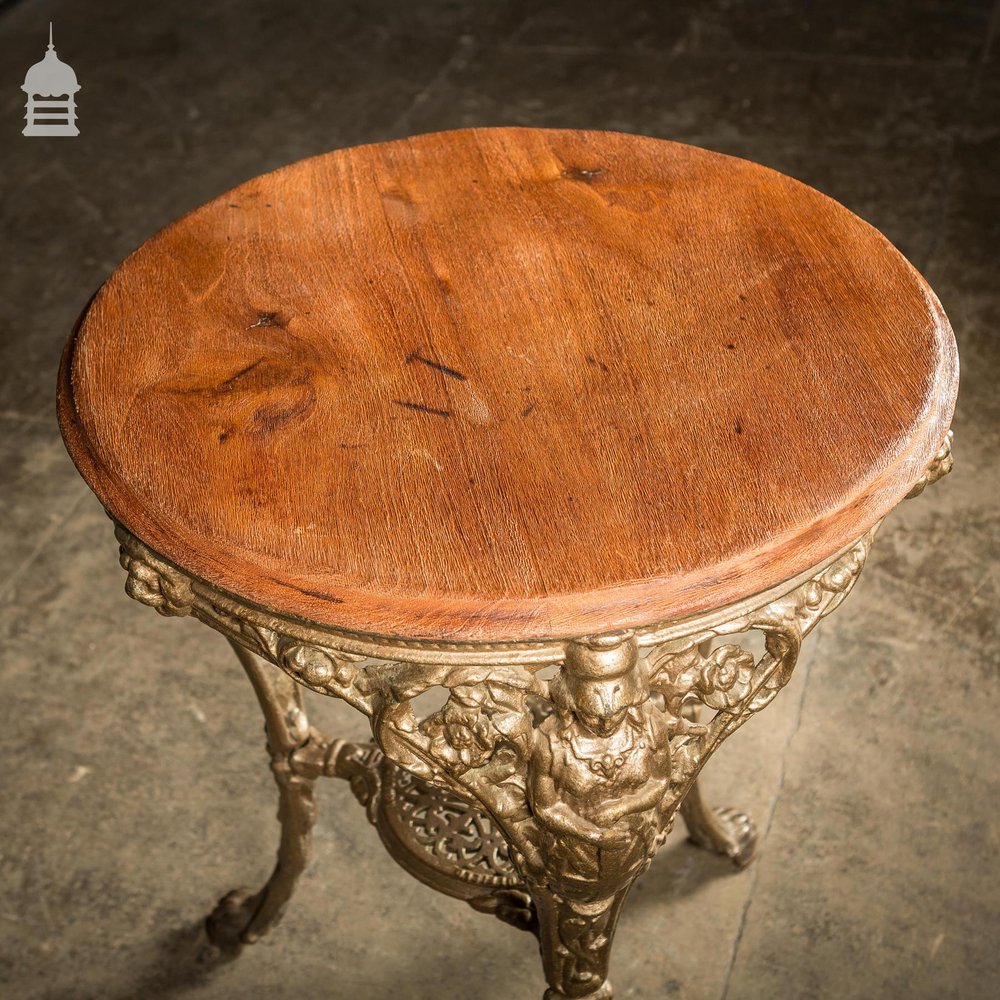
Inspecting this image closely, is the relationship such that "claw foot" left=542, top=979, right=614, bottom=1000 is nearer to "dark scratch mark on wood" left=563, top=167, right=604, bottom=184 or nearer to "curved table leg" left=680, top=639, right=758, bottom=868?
"curved table leg" left=680, top=639, right=758, bottom=868

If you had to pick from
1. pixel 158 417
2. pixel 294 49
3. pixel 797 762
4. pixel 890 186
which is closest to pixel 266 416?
pixel 158 417

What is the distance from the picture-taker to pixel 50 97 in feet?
13.2

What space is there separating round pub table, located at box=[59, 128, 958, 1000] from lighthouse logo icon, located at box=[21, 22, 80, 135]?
2.58m

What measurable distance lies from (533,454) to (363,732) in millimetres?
1056

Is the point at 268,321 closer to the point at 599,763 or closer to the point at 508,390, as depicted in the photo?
the point at 508,390

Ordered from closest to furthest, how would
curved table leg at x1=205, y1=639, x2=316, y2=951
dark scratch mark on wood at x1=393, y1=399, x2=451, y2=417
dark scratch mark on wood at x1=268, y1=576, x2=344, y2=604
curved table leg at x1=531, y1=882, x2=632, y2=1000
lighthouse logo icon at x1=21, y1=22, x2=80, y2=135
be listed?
1. dark scratch mark on wood at x1=268, y1=576, x2=344, y2=604
2. dark scratch mark on wood at x1=393, y1=399, x2=451, y2=417
3. curved table leg at x1=531, y1=882, x2=632, y2=1000
4. curved table leg at x1=205, y1=639, x2=316, y2=951
5. lighthouse logo icon at x1=21, y1=22, x2=80, y2=135

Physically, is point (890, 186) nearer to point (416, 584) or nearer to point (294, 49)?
point (294, 49)

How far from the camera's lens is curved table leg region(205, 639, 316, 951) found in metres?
1.56

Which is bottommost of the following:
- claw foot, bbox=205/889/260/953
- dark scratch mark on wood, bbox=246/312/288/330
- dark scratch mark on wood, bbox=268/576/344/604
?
claw foot, bbox=205/889/260/953

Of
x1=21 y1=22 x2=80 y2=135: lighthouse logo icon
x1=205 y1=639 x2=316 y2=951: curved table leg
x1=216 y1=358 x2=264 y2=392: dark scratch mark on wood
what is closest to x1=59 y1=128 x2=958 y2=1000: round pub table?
x1=216 y1=358 x2=264 y2=392: dark scratch mark on wood

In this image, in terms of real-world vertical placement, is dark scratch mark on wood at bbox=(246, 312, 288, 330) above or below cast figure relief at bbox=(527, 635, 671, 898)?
above

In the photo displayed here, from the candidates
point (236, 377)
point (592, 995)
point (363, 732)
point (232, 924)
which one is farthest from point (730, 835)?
point (236, 377)

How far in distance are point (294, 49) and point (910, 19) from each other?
2017 mm

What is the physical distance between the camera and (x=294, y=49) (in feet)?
13.5
